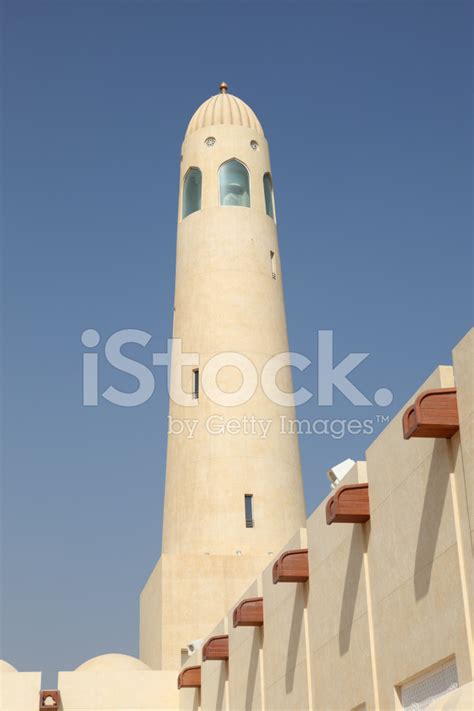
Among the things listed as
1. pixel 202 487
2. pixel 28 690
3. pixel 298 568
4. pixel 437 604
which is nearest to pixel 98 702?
pixel 28 690

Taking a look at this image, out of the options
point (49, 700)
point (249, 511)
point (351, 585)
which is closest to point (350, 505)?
point (351, 585)

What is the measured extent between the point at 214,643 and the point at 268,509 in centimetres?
619

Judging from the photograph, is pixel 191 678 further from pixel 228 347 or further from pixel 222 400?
pixel 228 347

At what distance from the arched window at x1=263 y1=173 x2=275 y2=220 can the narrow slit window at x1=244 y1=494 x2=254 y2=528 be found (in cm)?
765

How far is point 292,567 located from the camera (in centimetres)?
1498

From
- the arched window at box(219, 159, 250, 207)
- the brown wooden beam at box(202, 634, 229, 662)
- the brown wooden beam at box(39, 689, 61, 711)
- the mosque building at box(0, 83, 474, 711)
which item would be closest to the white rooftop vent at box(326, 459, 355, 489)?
the mosque building at box(0, 83, 474, 711)

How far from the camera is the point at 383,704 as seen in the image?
11914 mm

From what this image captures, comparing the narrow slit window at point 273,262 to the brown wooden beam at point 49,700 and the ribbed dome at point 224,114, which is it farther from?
the brown wooden beam at point 49,700

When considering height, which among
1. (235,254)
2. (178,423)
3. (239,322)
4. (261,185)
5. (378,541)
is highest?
(261,185)

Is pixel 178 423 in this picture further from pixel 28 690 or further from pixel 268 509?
pixel 28 690

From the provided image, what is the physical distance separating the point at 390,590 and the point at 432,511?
1.46 meters

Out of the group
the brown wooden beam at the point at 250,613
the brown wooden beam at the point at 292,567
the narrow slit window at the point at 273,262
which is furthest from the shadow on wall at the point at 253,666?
the narrow slit window at the point at 273,262

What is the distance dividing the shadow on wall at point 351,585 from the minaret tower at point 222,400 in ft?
35.3

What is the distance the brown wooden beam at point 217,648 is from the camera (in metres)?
19.3
